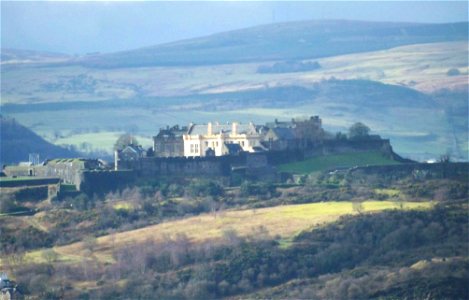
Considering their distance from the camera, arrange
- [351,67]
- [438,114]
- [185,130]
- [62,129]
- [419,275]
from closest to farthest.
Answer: [419,275] → [185,130] → [62,129] → [438,114] → [351,67]

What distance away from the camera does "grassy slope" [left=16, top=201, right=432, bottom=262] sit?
60.9 metres

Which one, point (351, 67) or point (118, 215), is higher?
point (351, 67)

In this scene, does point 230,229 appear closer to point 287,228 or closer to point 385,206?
point 287,228

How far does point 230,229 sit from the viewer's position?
62562mm

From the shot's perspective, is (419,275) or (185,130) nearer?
(419,275)

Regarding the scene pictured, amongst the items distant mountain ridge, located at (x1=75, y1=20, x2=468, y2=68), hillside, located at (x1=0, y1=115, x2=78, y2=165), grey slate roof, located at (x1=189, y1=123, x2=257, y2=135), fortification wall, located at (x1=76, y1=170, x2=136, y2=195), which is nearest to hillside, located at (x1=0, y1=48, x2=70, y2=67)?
distant mountain ridge, located at (x1=75, y1=20, x2=468, y2=68)

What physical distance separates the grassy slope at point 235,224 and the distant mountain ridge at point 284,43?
102 meters

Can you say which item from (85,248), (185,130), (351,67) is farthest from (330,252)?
(351,67)

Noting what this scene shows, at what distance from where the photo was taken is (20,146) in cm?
10156

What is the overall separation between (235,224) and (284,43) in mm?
123578

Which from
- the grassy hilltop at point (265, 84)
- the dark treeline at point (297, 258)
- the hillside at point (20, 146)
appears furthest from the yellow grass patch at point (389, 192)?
the grassy hilltop at point (265, 84)

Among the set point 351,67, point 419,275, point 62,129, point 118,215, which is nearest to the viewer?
point 419,275

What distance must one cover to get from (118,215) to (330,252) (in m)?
9.26

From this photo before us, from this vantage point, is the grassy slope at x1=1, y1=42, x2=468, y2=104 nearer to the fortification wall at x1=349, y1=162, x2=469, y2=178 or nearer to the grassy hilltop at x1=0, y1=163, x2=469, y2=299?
the fortification wall at x1=349, y1=162, x2=469, y2=178
